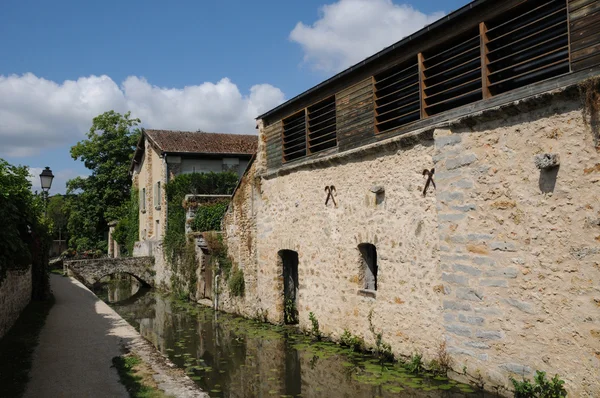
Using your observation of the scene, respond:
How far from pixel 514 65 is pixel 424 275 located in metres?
3.57

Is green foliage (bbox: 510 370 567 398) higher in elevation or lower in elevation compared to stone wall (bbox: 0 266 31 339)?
lower

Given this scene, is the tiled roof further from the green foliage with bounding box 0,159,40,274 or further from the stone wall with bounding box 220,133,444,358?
→ the green foliage with bounding box 0,159,40,274

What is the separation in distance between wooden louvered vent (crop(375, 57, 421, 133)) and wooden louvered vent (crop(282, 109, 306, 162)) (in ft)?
9.18

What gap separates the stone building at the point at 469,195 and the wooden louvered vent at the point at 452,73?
1.3 inches

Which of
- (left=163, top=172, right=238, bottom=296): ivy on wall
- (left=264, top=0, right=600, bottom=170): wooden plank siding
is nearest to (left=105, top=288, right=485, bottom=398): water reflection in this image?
(left=264, top=0, right=600, bottom=170): wooden plank siding

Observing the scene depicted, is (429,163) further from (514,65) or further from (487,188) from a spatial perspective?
(514,65)

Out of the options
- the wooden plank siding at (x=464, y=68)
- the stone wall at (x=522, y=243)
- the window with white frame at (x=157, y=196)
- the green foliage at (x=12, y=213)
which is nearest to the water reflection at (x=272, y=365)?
the stone wall at (x=522, y=243)

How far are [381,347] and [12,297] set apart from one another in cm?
841

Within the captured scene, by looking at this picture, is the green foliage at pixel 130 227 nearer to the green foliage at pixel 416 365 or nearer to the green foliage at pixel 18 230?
the green foliage at pixel 18 230

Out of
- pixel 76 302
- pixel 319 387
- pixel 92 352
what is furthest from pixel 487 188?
pixel 76 302

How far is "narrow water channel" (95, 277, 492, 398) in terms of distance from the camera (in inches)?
310

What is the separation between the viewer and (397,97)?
9727mm

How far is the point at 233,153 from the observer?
26.6m

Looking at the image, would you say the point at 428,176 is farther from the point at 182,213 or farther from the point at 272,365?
the point at 182,213
